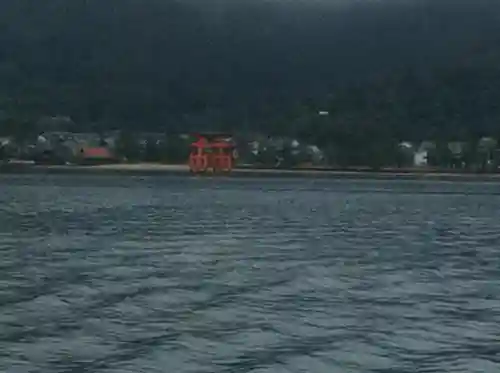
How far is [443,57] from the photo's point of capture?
51.5m

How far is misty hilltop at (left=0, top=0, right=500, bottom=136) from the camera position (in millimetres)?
45781

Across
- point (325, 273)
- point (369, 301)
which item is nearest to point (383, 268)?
point (325, 273)

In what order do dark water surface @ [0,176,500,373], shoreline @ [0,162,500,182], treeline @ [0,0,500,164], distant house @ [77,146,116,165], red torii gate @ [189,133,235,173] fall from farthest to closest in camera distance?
1. treeline @ [0,0,500,164]
2. distant house @ [77,146,116,165]
3. red torii gate @ [189,133,235,173]
4. shoreline @ [0,162,500,182]
5. dark water surface @ [0,176,500,373]

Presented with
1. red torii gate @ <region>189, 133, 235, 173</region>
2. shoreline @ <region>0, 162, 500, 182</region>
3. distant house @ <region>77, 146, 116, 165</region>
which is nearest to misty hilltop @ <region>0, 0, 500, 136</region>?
red torii gate @ <region>189, 133, 235, 173</region>

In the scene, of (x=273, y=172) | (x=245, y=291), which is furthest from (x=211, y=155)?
(x=245, y=291)

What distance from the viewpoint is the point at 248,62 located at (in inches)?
2077

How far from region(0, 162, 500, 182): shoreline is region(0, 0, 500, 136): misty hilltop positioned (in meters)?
3.77

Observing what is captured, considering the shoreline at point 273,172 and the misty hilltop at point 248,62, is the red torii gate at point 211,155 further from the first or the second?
the misty hilltop at point 248,62

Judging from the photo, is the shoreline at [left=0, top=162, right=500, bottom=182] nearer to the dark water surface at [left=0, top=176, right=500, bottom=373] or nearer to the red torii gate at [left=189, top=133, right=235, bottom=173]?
the red torii gate at [left=189, top=133, right=235, bottom=173]

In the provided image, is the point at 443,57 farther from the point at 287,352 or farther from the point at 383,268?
the point at 287,352

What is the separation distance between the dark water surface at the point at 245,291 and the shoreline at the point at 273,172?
53.5 feet

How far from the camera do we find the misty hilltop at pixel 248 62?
45.8 metres

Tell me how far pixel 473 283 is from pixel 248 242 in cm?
464

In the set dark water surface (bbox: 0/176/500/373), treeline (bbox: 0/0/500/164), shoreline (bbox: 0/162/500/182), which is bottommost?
dark water surface (bbox: 0/176/500/373)
